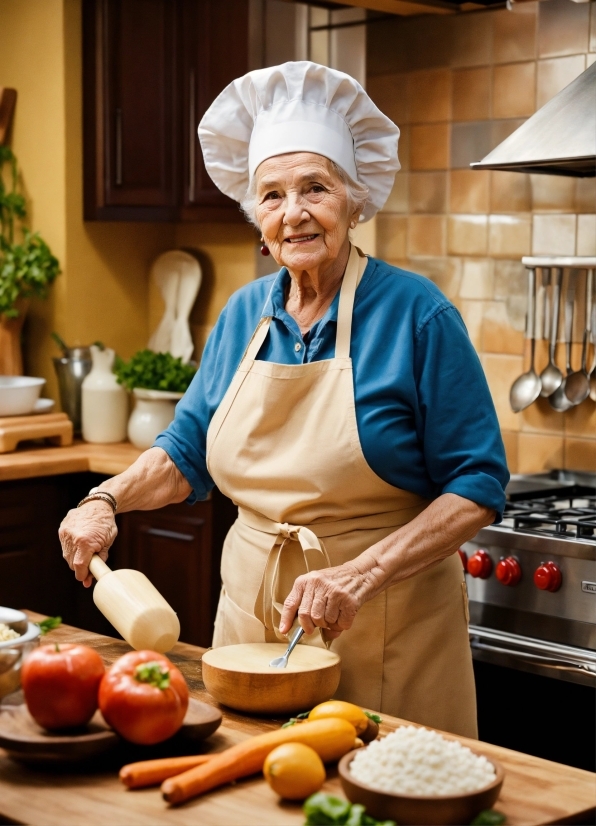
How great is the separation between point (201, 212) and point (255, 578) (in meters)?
1.94

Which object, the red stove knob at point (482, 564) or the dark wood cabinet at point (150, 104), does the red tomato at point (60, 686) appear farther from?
the dark wood cabinet at point (150, 104)

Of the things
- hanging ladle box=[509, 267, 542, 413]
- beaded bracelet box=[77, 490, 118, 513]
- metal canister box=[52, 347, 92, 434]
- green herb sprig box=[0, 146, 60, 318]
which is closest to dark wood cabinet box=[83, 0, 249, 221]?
green herb sprig box=[0, 146, 60, 318]

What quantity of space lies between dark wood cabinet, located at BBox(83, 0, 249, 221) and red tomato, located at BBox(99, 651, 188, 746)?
8.00 feet

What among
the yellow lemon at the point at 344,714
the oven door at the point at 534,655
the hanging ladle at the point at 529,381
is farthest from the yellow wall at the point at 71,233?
the yellow lemon at the point at 344,714

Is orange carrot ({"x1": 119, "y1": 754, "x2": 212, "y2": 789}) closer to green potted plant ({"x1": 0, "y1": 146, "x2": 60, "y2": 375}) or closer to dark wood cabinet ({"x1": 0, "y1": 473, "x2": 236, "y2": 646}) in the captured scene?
dark wood cabinet ({"x1": 0, "y1": 473, "x2": 236, "y2": 646})

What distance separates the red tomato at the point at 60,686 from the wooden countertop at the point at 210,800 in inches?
2.9

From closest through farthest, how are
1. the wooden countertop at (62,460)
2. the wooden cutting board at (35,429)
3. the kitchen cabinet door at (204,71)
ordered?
the wooden countertop at (62,460) → the wooden cutting board at (35,429) → the kitchen cabinet door at (204,71)

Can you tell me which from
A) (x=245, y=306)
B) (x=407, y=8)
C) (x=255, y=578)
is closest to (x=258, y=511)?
(x=255, y=578)

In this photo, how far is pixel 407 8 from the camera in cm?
319

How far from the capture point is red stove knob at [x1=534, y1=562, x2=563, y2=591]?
8.50ft

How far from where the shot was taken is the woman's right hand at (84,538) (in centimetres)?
183

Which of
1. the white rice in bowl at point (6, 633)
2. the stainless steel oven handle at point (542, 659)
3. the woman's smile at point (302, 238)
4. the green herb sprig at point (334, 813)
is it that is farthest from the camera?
the stainless steel oven handle at point (542, 659)

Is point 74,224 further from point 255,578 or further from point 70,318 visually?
point 255,578

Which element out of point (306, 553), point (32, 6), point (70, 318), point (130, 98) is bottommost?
point (306, 553)
